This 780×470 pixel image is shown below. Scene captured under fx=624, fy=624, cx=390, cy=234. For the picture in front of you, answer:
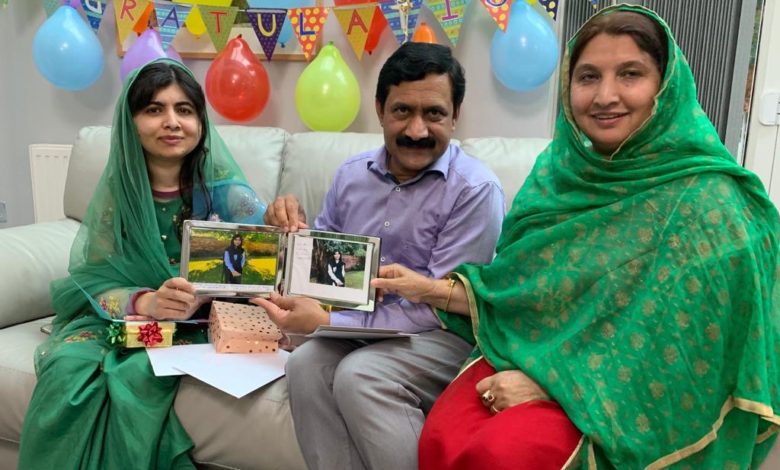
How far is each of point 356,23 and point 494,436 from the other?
1880mm

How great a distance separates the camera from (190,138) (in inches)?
68.0

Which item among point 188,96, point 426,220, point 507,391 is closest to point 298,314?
point 426,220

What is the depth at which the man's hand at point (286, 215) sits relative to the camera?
152 cm

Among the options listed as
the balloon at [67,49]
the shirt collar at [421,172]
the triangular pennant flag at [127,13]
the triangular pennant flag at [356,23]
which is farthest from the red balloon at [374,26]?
the balloon at [67,49]

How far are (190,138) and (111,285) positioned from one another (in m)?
0.45

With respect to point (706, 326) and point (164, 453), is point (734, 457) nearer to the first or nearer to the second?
point (706, 326)

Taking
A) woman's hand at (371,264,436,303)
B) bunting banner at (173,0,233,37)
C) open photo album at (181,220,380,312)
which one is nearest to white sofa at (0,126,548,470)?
open photo album at (181,220,380,312)

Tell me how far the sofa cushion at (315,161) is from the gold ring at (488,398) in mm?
1032

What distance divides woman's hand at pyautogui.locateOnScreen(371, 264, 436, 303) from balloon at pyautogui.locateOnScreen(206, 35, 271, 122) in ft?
4.74

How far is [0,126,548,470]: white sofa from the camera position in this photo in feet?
4.62

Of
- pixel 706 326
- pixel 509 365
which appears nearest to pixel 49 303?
pixel 509 365

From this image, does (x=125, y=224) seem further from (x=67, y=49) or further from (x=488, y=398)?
(x=67, y=49)

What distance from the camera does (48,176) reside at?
3.11 meters

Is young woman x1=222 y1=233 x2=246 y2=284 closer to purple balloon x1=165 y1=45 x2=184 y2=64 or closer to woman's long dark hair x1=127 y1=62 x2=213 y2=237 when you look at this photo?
woman's long dark hair x1=127 y1=62 x2=213 y2=237
